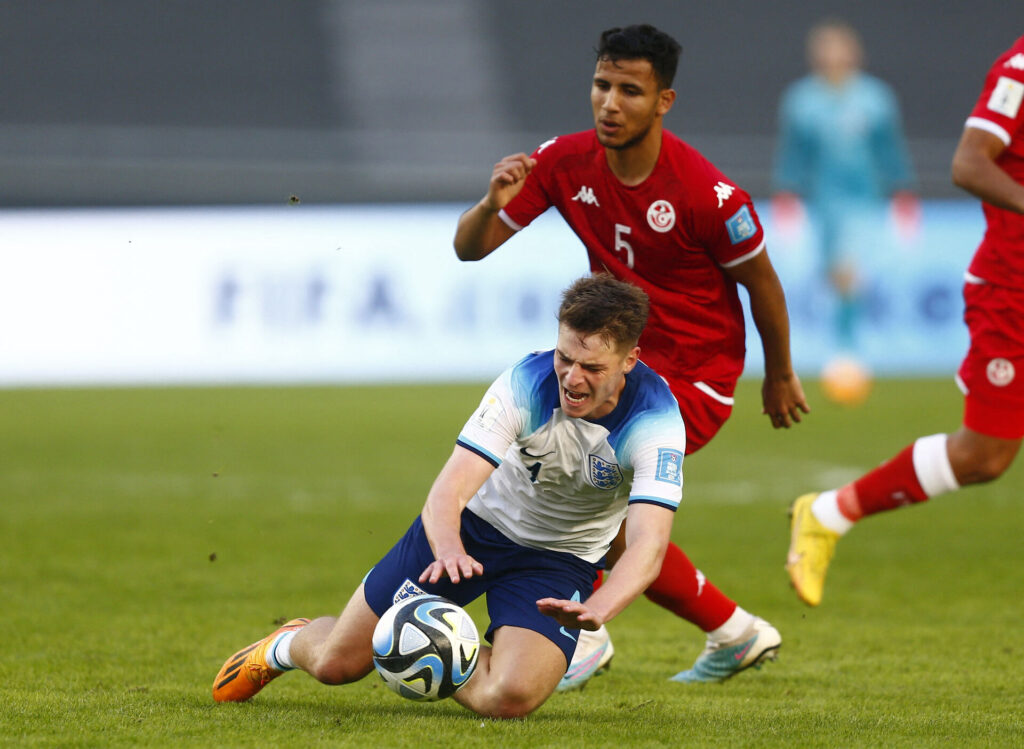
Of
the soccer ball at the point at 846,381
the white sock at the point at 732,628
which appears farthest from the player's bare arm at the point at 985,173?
the soccer ball at the point at 846,381

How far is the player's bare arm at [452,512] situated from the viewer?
345 cm

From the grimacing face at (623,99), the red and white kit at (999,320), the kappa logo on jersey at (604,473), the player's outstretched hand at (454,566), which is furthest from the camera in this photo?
the red and white kit at (999,320)

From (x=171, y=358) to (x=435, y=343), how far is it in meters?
2.50

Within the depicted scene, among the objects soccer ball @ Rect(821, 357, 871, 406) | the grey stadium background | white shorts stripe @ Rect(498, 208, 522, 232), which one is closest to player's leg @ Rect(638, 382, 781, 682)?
white shorts stripe @ Rect(498, 208, 522, 232)

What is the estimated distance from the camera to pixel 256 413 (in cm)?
1235

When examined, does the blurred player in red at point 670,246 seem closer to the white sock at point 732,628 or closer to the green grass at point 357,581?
the white sock at point 732,628

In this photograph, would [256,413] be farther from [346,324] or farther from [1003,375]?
[1003,375]

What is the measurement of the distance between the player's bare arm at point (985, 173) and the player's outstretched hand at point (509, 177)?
4.77 feet

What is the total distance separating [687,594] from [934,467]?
1.17 meters

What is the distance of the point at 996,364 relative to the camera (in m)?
4.96

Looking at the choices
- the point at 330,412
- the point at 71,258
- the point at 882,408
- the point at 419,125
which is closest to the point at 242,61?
the point at 419,125

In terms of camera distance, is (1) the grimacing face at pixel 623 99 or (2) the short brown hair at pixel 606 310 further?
(1) the grimacing face at pixel 623 99

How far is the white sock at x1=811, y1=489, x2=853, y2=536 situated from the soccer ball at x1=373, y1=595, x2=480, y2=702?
1.99m

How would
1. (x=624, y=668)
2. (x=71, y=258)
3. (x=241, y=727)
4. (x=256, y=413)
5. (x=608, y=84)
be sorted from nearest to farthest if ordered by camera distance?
1. (x=241, y=727)
2. (x=608, y=84)
3. (x=624, y=668)
4. (x=256, y=413)
5. (x=71, y=258)
